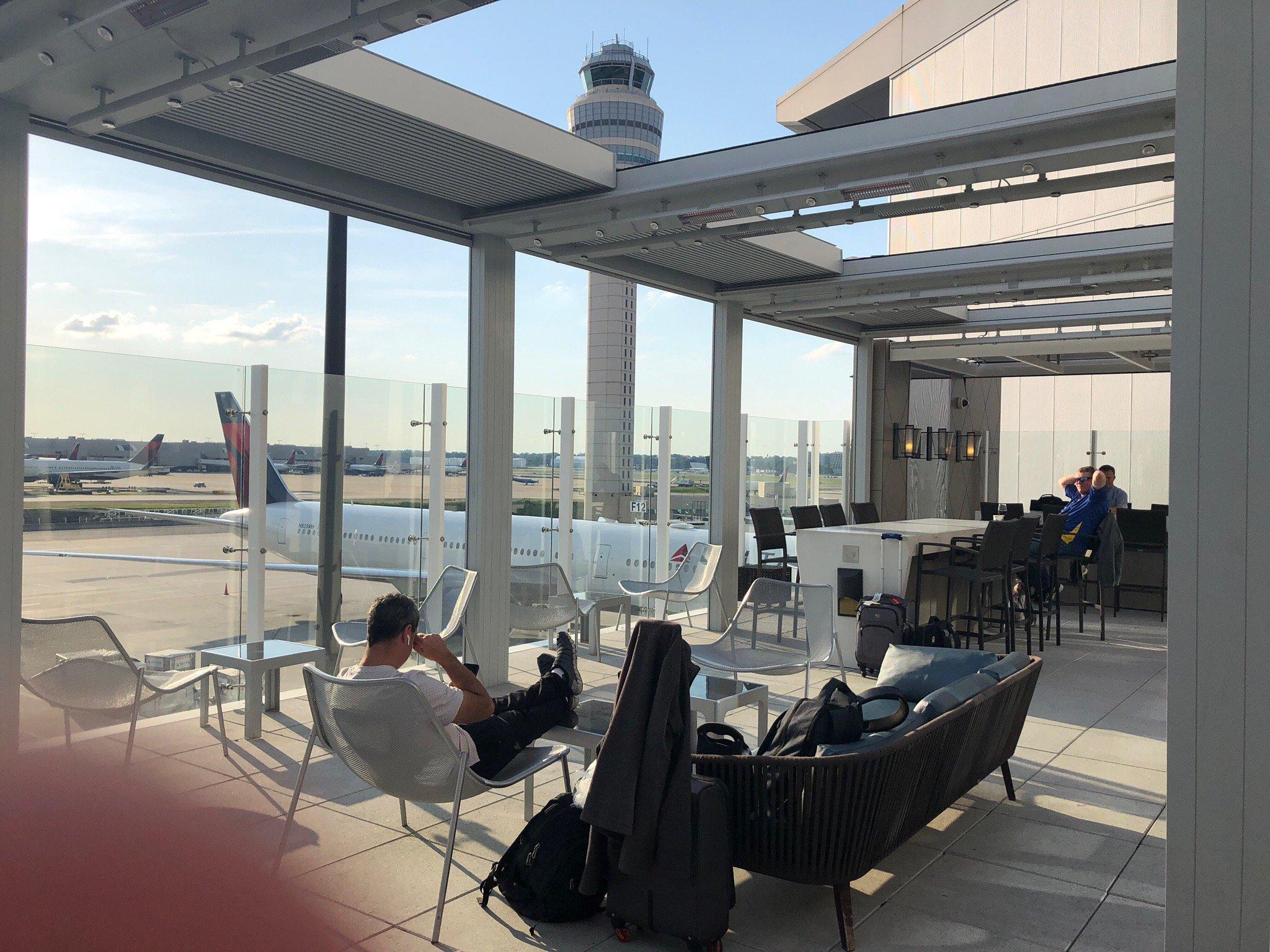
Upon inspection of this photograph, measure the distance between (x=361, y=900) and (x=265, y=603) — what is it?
314cm

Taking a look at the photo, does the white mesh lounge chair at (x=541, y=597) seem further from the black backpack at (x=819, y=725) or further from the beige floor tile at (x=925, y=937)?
the beige floor tile at (x=925, y=937)

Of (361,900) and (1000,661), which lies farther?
(1000,661)

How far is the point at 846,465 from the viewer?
43.6ft

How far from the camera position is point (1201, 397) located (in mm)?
2615

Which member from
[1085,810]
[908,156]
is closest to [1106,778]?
[1085,810]

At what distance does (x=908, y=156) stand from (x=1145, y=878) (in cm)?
367

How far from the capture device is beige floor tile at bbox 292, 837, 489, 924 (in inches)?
145

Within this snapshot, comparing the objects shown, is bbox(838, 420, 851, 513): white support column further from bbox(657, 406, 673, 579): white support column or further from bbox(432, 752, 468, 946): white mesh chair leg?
bbox(432, 752, 468, 946): white mesh chair leg

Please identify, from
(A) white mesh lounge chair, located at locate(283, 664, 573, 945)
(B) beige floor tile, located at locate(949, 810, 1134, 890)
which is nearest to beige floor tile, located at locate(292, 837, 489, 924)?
(A) white mesh lounge chair, located at locate(283, 664, 573, 945)

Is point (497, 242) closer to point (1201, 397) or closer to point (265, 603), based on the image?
point (265, 603)

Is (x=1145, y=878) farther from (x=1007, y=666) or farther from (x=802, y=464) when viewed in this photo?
(x=802, y=464)

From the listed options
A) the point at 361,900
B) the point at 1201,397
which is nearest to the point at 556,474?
the point at 361,900

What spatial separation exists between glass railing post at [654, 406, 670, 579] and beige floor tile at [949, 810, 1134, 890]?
18.6 feet

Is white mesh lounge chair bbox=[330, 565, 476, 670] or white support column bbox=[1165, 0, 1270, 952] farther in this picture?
white mesh lounge chair bbox=[330, 565, 476, 670]
